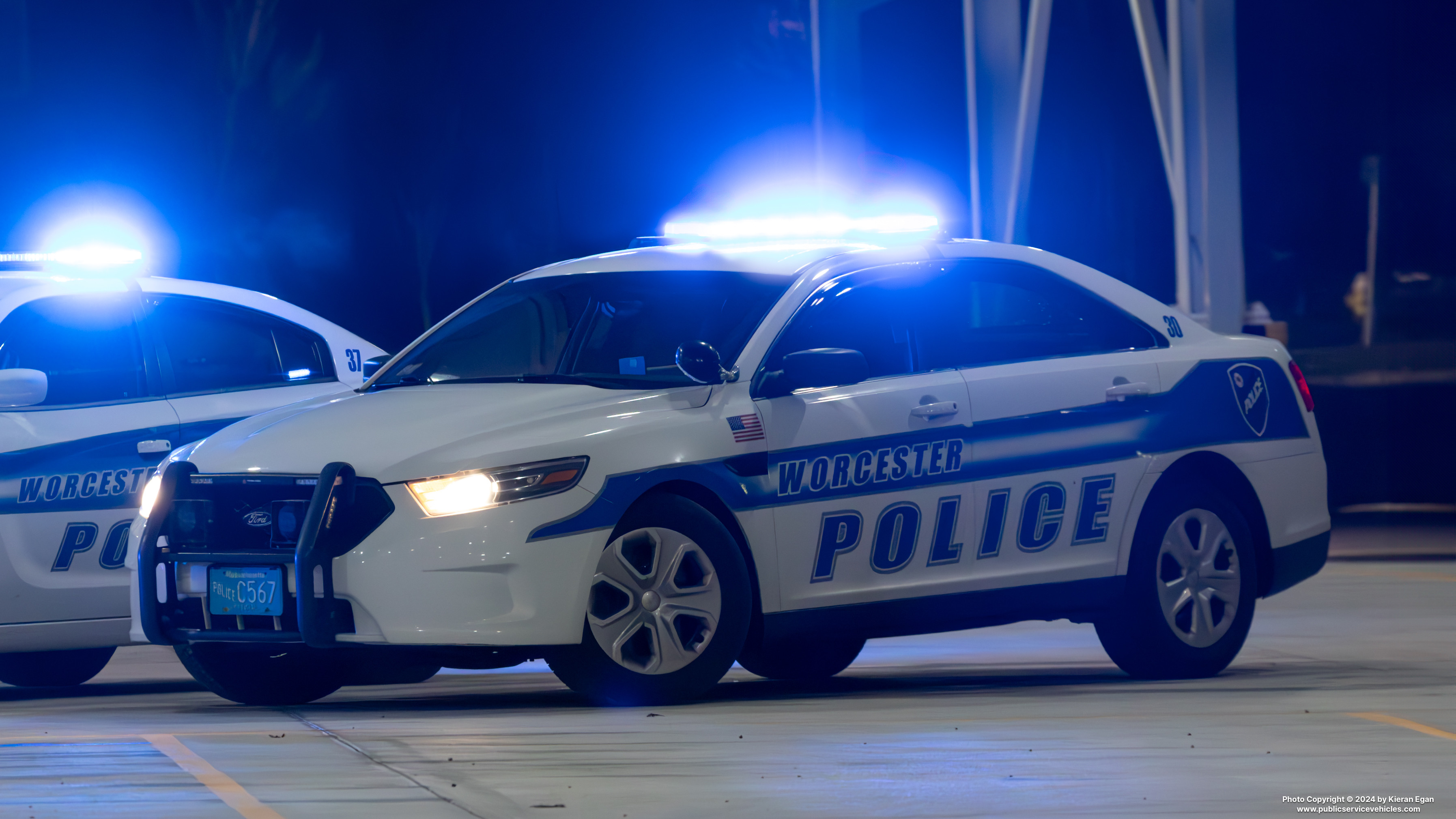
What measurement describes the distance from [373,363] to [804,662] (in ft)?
7.35

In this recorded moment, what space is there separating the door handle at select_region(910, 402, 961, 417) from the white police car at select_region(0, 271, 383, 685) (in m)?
2.75

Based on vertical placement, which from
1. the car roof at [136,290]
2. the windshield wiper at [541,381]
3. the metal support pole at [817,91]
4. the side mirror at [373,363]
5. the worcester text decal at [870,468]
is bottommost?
the worcester text decal at [870,468]

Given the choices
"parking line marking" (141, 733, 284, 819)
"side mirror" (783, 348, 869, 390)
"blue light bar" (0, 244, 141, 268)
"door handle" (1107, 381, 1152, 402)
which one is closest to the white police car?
"blue light bar" (0, 244, 141, 268)

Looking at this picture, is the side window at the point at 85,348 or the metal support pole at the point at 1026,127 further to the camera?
the metal support pole at the point at 1026,127

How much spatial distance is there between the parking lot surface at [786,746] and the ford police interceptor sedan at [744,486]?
0.27 metres

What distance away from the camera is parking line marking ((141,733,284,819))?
5.87m

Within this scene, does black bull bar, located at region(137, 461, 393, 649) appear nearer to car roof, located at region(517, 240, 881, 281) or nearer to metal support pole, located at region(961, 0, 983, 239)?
car roof, located at region(517, 240, 881, 281)

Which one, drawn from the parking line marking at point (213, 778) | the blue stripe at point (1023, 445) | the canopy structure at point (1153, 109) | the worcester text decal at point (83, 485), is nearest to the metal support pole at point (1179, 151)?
the canopy structure at point (1153, 109)

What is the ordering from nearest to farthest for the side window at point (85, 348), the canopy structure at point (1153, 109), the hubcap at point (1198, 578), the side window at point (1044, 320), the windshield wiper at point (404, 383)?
1. the windshield wiper at point (404, 383)
2. the side window at point (1044, 320)
3. the hubcap at point (1198, 578)
4. the side window at point (85, 348)
5. the canopy structure at point (1153, 109)

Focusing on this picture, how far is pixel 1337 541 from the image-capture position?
17.5 m

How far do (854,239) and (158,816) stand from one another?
4314 millimetres

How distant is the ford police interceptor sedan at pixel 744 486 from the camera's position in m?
7.62

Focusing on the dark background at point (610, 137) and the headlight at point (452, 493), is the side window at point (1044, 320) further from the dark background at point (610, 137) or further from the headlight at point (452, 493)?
the dark background at point (610, 137)

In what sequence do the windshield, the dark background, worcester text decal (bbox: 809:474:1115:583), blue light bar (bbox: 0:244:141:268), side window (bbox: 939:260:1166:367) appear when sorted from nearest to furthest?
worcester text decal (bbox: 809:474:1115:583) → the windshield → side window (bbox: 939:260:1166:367) → blue light bar (bbox: 0:244:141:268) → the dark background
